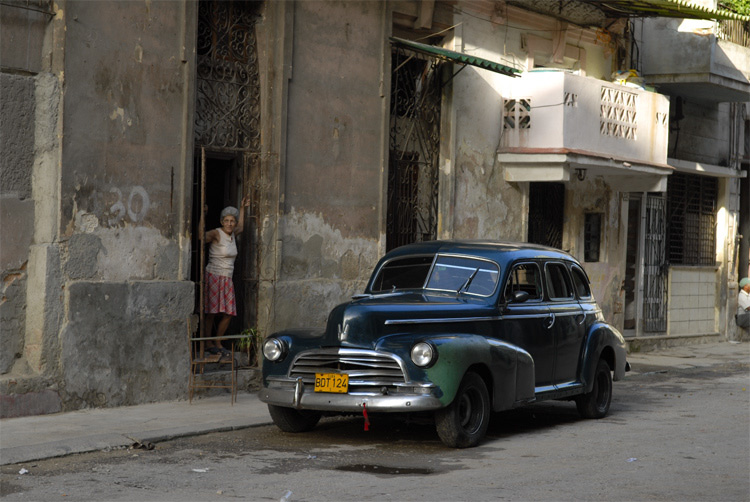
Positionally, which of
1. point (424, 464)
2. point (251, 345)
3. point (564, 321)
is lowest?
point (424, 464)

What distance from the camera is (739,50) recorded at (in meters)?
22.4

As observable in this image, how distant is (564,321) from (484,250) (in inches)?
47.8

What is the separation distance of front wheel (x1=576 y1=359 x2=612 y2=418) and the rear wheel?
3138mm

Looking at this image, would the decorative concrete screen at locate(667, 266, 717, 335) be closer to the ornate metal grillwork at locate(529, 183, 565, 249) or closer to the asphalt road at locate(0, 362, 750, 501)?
the ornate metal grillwork at locate(529, 183, 565, 249)

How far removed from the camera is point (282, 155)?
13.5 metres

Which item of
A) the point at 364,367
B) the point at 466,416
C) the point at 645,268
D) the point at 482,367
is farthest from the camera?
the point at 645,268

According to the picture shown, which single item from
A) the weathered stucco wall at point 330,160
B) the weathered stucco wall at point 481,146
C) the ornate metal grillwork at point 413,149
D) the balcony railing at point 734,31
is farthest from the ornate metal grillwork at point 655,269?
the weathered stucco wall at point 330,160

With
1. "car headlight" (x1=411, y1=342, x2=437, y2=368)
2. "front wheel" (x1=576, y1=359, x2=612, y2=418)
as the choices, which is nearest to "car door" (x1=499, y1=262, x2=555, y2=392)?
"front wheel" (x1=576, y1=359, x2=612, y2=418)

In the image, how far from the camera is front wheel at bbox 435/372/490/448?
9102 millimetres

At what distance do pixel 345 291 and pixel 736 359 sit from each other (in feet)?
30.7

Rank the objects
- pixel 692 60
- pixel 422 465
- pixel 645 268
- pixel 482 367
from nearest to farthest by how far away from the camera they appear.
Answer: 1. pixel 422 465
2. pixel 482 367
3. pixel 692 60
4. pixel 645 268

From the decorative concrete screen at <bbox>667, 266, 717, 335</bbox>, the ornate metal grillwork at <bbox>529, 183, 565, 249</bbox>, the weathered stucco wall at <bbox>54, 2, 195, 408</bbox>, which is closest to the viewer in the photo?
the weathered stucco wall at <bbox>54, 2, 195, 408</bbox>

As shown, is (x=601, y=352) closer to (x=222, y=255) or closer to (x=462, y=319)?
(x=462, y=319)

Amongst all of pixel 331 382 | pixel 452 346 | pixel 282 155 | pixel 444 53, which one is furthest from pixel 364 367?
pixel 444 53
